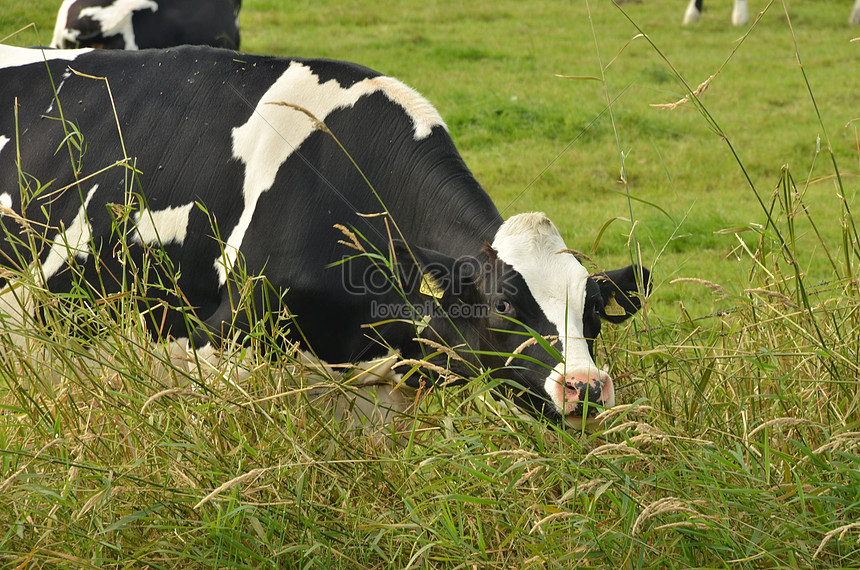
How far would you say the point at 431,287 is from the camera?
3355 mm

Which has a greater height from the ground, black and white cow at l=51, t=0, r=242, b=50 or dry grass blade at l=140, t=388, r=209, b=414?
black and white cow at l=51, t=0, r=242, b=50

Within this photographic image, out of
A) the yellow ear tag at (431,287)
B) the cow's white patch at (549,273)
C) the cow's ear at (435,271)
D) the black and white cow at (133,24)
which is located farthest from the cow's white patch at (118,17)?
the cow's white patch at (549,273)

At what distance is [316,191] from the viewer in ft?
12.3

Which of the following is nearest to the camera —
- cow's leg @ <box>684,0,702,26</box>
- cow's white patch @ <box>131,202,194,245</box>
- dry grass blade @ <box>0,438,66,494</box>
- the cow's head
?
dry grass blade @ <box>0,438,66,494</box>

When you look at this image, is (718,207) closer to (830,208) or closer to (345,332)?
(830,208)

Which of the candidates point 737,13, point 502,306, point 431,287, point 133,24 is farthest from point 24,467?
point 737,13

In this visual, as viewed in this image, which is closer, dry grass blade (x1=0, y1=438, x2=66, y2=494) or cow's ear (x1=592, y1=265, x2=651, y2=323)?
dry grass blade (x1=0, y1=438, x2=66, y2=494)

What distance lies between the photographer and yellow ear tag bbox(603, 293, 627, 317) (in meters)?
3.38

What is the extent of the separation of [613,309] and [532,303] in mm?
406

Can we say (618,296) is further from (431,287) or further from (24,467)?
(24,467)

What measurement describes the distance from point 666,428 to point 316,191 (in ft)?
5.94

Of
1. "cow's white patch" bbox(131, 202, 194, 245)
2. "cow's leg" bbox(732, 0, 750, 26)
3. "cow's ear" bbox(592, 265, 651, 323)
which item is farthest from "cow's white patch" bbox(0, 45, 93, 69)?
"cow's leg" bbox(732, 0, 750, 26)

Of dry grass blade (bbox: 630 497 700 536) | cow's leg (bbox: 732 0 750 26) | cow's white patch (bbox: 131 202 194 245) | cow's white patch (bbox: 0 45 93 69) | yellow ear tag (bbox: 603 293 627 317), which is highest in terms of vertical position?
cow's white patch (bbox: 0 45 93 69)

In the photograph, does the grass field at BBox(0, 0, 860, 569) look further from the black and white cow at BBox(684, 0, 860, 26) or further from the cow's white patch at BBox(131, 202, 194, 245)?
the black and white cow at BBox(684, 0, 860, 26)
